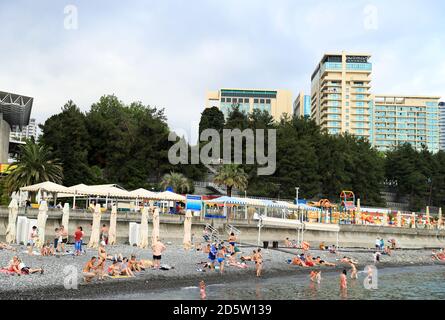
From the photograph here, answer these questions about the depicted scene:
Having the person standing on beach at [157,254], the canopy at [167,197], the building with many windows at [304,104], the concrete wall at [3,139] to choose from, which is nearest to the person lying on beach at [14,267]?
the person standing on beach at [157,254]

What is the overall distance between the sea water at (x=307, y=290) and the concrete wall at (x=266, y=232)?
1195cm

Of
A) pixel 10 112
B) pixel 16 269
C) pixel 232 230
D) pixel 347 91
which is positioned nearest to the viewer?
pixel 16 269

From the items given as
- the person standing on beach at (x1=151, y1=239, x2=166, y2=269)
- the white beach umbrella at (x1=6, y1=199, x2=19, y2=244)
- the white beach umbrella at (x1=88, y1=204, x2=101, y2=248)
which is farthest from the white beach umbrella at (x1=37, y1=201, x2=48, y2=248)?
the person standing on beach at (x1=151, y1=239, x2=166, y2=269)

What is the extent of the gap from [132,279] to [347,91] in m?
120

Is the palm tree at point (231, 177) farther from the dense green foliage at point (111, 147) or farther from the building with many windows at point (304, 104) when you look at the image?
the building with many windows at point (304, 104)

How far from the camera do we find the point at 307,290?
23250mm

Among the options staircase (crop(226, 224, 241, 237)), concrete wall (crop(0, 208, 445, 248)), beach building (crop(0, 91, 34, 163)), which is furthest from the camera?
beach building (crop(0, 91, 34, 163))

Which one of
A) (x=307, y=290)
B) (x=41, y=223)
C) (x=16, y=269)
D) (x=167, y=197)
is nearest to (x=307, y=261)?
(x=307, y=290)

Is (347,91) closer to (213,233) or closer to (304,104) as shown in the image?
(304,104)

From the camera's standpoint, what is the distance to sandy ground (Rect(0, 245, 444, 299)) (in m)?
18.1

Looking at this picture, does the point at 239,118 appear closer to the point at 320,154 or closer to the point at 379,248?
the point at 320,154

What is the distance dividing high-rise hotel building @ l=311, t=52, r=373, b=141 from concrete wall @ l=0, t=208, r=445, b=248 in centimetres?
8051

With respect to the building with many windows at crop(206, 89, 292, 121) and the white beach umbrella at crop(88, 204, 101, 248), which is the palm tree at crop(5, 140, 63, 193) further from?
the building with many windows at crop(206, 89, 292, 121)
